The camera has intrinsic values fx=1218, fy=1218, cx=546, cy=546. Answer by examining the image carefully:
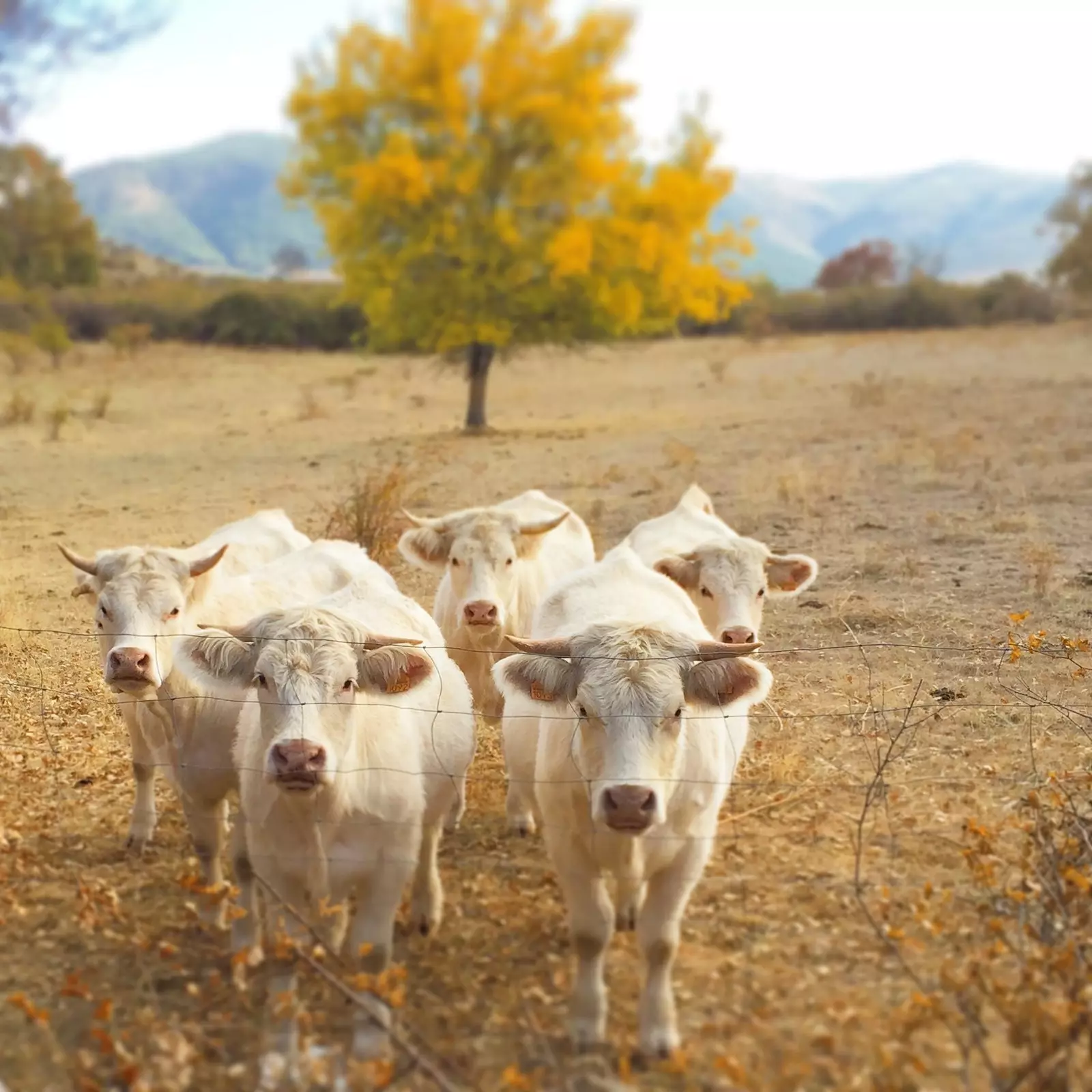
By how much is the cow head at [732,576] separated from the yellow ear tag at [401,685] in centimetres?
240

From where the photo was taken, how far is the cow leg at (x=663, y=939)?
3691 mm

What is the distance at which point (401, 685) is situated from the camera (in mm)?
4195

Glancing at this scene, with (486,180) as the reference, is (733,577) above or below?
below

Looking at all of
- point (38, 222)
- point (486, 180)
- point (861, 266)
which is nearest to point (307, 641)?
point (486, 180)

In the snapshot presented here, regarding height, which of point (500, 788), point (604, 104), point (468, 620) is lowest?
point (500, 788)

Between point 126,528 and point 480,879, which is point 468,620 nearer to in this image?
point 480,879

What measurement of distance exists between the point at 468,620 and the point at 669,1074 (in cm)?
298

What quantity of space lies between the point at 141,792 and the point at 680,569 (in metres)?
2.88

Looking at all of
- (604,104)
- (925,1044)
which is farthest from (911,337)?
(925,1044)

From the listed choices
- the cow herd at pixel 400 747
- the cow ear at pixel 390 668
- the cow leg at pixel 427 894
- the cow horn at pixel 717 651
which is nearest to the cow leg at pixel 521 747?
the cow herd at pixel 400 747

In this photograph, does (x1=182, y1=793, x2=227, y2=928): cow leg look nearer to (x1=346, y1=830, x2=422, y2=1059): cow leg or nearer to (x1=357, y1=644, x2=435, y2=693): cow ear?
(x1=346, y1=830, x2=422, y2=1059): cow leg

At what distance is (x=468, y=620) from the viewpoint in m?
6.19

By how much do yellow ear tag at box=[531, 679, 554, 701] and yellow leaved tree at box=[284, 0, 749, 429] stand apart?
14868 mm

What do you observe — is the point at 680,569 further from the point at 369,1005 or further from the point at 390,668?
the point at 369,1005
